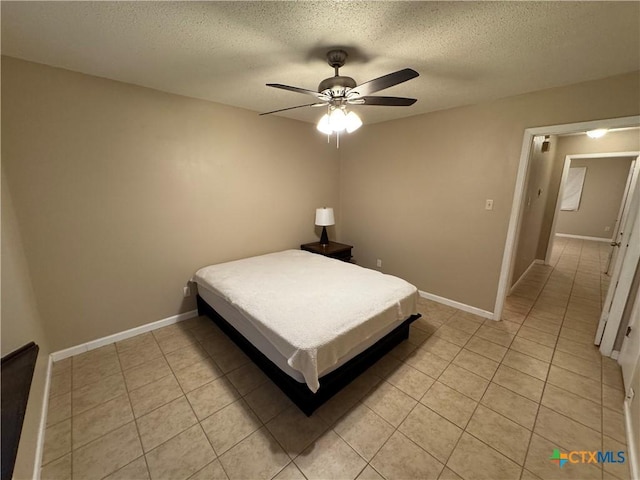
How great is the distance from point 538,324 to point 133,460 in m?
3.83

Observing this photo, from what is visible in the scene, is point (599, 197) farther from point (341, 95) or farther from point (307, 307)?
point (307, 307)

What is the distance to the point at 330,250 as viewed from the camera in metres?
3.71

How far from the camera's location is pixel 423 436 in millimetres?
1615

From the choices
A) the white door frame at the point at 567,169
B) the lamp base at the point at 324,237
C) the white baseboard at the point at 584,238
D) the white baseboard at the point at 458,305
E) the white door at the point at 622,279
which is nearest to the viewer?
the white door at the point at 622,279

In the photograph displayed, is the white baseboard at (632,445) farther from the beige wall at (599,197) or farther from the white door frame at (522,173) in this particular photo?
the beige wall at (599,197)

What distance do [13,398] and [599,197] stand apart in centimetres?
1032

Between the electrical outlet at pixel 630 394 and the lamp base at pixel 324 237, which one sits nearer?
the electrical outlet at pixel 630 394

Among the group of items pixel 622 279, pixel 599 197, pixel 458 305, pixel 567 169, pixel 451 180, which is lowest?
pixel 458 305

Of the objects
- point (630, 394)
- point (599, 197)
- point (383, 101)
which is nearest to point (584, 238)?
point (599, 197)

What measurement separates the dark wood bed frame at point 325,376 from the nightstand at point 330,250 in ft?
4.96

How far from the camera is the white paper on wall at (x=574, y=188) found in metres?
6.74

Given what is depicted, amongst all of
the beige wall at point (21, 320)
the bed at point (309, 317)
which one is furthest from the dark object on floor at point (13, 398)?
the bed at point (309, 317)

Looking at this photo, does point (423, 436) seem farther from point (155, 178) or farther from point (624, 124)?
point (155, 178)

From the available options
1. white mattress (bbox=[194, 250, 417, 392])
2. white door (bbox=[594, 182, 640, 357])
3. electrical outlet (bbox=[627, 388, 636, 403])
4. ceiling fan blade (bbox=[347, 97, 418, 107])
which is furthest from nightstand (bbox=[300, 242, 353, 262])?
electrical outlet (bbox=[627, 388, 636, 403])
